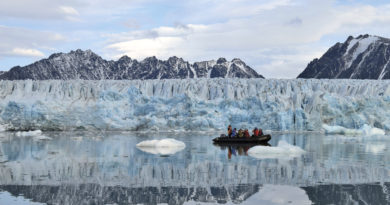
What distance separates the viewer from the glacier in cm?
3288

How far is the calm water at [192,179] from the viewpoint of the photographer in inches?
331

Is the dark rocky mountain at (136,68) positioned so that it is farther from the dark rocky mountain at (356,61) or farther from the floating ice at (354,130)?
the floating ice at (354,130)

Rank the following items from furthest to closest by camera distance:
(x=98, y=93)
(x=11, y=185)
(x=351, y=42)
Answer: (x=351, y=42), (x=98, y=93), (x=11, y=185)

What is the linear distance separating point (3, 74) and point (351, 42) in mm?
63912

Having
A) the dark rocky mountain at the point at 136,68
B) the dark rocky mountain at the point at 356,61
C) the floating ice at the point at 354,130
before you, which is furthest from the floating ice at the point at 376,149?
the dark rocky mountain at the point at 136,68

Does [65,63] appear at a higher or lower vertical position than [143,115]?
higher

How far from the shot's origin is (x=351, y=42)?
87.9 meters

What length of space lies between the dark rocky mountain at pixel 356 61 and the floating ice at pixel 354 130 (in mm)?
52399

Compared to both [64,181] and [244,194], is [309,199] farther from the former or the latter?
[64,181]

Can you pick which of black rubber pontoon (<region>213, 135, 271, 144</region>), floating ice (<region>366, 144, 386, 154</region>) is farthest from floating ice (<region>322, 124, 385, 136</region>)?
black rubber pontoon (<region>213, 135, 271, 144</region>)

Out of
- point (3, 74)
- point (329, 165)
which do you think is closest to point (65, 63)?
point (3, 74)

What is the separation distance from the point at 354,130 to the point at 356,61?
5749cm

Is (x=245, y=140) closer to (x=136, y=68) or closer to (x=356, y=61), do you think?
(x=356, y=61)

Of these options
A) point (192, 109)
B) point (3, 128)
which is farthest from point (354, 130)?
point (3, 128)
